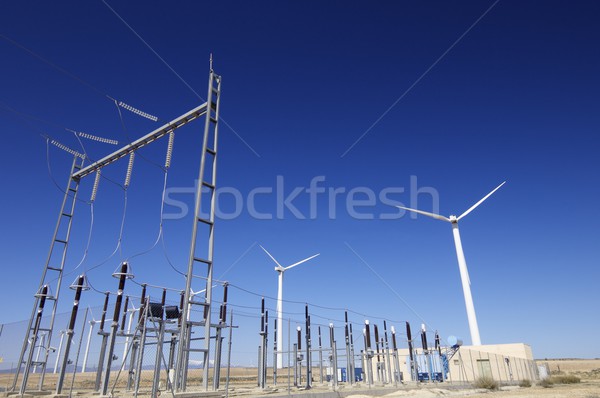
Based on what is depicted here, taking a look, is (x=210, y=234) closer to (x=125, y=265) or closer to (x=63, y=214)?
(x=125, y=265)

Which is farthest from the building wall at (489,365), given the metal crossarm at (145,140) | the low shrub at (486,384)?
the metal crossarm at (145,140)

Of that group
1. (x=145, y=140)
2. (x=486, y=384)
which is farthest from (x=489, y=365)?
(x=145, y=140)

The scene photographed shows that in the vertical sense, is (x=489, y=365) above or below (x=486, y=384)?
above

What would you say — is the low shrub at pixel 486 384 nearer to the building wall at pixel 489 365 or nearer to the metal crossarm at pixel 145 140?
the building wall at pixel 489 365

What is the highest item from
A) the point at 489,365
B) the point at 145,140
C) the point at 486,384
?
the point at 145,140

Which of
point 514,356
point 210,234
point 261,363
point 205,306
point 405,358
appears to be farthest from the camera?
point 405,358

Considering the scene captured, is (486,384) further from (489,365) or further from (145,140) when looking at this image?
(145,140)

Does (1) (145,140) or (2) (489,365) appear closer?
(1) (145,140)

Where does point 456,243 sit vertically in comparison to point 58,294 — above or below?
above

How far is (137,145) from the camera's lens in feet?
55.5

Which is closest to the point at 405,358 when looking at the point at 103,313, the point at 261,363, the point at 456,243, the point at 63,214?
the point at 456,243

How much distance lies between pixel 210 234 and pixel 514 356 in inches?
1648

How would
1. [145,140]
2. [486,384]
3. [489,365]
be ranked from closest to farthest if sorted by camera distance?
[145,140]
[486,384]
[489,365]

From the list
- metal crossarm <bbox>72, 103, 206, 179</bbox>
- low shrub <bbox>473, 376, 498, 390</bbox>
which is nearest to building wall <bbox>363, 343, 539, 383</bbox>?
low shrub <bbox>473, 376, 498, 390</bbox>
